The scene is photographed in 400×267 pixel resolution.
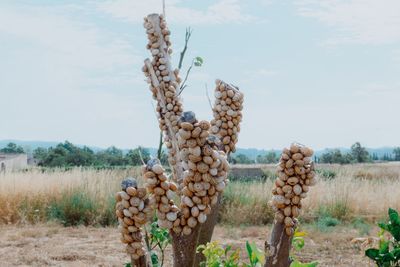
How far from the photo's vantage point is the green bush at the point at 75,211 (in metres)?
7.86

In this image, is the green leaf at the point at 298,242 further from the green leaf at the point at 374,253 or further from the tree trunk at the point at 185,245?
the tree trunk at the point at 185,245

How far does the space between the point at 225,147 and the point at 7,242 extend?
519cm

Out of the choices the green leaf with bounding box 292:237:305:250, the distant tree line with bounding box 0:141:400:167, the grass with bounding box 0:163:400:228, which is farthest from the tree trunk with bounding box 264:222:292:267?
Answer: the distant tree line with bounding box 0:141:400:167

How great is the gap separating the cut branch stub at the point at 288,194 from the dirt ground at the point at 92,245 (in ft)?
11.8

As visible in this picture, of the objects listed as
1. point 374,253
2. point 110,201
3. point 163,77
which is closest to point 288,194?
point 374,253

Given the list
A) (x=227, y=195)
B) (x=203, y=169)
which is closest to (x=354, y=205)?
(x=227, y=195)

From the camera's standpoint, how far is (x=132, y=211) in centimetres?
119

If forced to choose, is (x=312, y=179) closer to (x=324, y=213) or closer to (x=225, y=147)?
(x=225, y=147)

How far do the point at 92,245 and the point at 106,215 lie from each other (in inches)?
75.6

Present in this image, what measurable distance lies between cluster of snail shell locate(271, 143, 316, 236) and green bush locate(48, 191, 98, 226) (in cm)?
674

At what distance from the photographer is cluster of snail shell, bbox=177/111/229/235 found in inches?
44.7

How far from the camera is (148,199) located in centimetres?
120

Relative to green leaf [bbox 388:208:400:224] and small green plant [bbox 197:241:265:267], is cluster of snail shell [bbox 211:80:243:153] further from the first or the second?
green leaf [bbox 388:208:400:224]

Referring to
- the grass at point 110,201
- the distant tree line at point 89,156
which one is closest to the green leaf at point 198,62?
the grass at point 110,201
